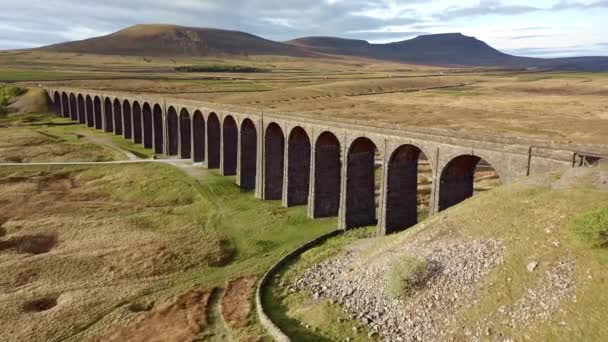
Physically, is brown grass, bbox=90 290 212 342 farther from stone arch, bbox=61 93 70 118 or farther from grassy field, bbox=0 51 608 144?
stone arch, bbox=61 93 70 118

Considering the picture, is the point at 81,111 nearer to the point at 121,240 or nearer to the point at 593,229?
the point at 121,240

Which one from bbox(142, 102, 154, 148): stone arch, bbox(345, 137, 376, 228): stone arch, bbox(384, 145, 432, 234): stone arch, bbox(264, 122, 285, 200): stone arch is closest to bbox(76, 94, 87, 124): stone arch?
bbox(142, 102, 154, 148): stone arch

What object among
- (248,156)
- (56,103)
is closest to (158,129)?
(248,156)

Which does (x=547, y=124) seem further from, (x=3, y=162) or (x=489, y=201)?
(x=3, y=162)

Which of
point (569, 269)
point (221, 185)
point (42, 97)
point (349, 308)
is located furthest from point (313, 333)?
point (42, 97)

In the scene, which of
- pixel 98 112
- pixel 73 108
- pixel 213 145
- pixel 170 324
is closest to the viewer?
pixel 170 324

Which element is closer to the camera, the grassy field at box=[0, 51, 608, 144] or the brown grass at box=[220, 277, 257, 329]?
the brown grass at box=[220, 277, 257, 329]
